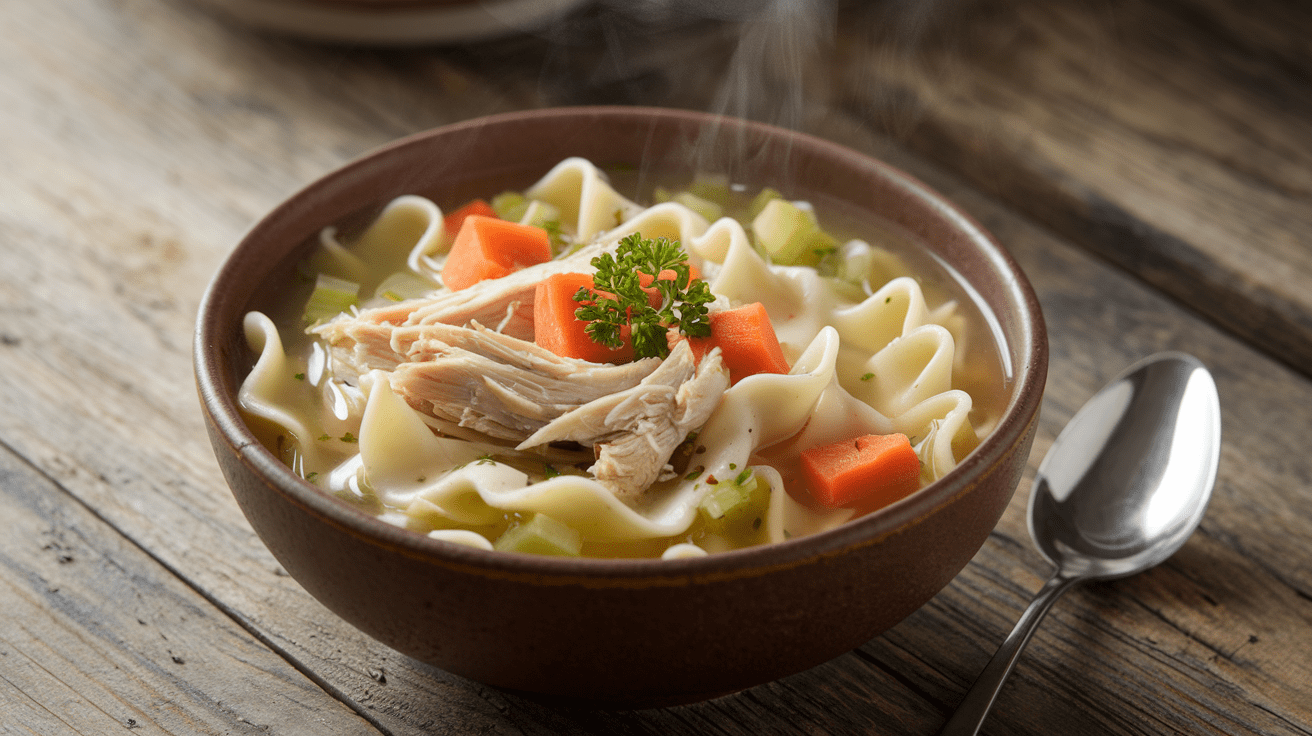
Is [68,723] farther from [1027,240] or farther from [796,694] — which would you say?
[1027,240]

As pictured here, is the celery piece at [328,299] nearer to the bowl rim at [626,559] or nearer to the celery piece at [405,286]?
the celery piece at [405,286]

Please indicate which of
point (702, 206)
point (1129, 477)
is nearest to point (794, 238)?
point (702, 206)

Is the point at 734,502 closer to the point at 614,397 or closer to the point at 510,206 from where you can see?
the point at 614,397

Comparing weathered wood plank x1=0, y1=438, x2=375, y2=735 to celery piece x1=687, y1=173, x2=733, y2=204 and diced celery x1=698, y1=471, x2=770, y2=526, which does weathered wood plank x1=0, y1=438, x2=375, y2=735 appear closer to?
diced celery x1=698, y1=471, x2=770, y2=526

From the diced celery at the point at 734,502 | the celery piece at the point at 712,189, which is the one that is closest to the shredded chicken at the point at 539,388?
the diced celery at the point at 734,502

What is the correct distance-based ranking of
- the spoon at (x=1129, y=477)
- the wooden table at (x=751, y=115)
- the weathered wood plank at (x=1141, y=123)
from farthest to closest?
the weathered wood plank at (x=1141, y=123) < the spoon at (x=1129, y=477) < the wooden table at (x=751, y=115)

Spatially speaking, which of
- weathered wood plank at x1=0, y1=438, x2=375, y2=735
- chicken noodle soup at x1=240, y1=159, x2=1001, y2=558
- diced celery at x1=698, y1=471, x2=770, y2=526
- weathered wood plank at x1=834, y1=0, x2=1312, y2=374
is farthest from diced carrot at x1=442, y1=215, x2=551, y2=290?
weathered wood plank at x1=834, y1=0, x2=1312, y2=374
